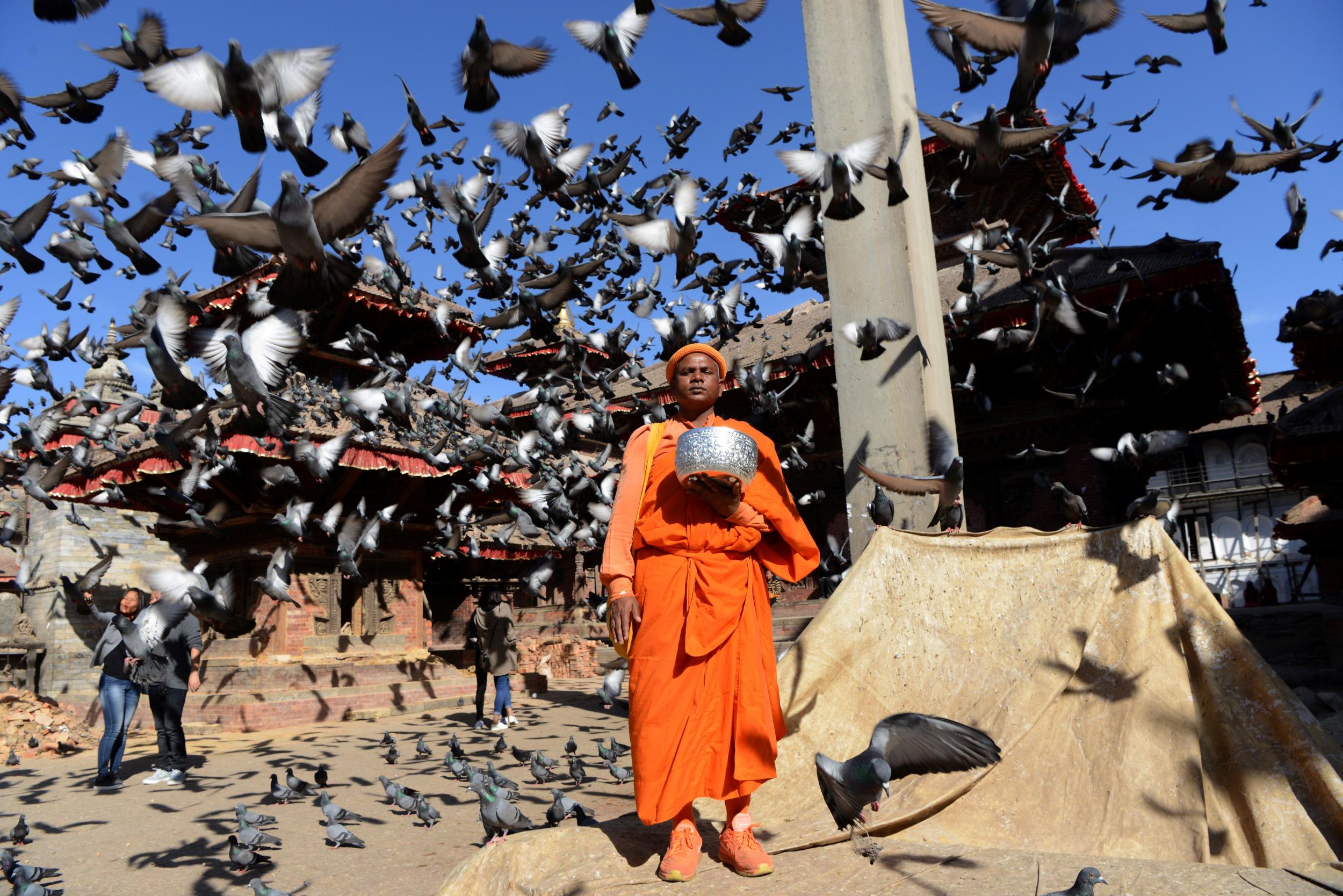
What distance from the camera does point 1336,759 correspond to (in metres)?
2.97

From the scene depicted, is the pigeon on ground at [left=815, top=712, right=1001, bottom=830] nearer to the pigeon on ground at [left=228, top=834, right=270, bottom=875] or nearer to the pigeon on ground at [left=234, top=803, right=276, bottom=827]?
the pigeon on ground at [left=228, top=834, right=270, bottom=875]

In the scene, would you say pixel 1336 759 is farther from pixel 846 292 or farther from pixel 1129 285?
pixel 1129 285

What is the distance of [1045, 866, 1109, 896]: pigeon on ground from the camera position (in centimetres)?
225

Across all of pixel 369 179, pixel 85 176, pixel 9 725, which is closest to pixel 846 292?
pixel 369 179

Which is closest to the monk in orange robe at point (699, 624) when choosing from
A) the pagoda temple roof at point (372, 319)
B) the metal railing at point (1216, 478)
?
the pagoda temple roof at point (372, 319)

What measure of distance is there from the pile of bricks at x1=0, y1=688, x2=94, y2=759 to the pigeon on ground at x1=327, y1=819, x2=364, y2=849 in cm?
801

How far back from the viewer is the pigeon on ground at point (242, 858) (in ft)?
15.0

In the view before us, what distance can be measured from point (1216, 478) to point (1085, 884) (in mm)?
39912

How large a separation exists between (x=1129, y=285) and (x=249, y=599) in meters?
13.4

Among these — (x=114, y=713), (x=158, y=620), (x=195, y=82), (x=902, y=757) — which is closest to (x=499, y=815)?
(x=902, y=757)

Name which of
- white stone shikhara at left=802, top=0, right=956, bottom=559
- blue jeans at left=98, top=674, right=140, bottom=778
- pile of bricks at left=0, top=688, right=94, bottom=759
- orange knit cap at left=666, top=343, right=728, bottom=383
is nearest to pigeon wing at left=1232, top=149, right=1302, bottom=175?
white stone shikhara at left=802, top=0, right=956, bottom=559

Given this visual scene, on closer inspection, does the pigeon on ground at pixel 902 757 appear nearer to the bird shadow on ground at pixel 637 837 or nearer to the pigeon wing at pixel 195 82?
the bird shadow on ground at pixel 637 837

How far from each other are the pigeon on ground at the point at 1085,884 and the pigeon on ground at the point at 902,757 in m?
0.56

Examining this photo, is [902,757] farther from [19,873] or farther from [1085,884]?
[19,873]
